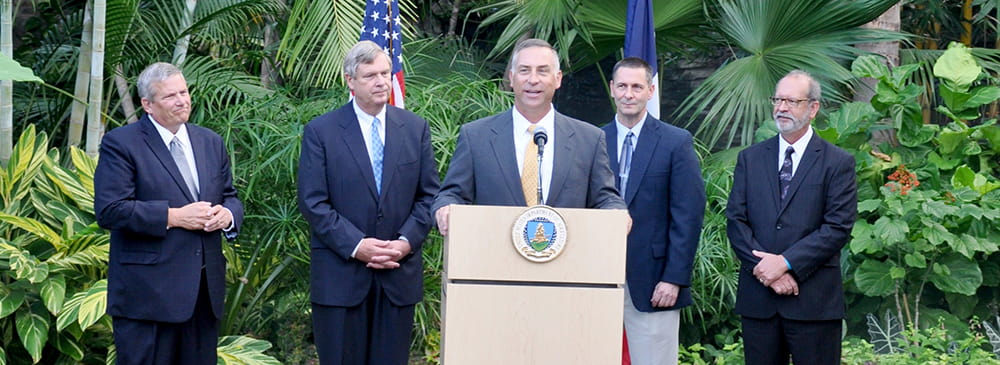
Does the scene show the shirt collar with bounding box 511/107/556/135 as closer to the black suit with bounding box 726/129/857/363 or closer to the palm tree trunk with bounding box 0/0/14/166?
the black suit with bounding box 726/129/857/363

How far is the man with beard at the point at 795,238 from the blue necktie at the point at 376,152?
4.46ft

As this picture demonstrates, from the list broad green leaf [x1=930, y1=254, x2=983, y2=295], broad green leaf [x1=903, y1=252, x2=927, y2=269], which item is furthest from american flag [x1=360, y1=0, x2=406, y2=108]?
broad green leaf [x1=930, y1=254, x2=983, y2=295]

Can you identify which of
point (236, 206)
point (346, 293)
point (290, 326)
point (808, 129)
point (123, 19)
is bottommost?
point (290, 326)

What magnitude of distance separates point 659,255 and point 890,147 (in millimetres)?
2749

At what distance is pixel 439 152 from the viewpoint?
5492mm

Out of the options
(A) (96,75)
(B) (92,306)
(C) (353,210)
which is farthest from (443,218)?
(A) (96,75)

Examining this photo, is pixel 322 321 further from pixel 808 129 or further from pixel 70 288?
pixel 808 129

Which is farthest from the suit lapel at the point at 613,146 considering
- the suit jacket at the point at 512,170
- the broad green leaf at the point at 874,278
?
the broad green leaf at the point at 874,278

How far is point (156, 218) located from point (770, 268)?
2208mm

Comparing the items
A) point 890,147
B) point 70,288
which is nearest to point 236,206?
point 70,288

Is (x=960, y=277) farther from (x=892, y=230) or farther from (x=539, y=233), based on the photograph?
(x=539, y=233)

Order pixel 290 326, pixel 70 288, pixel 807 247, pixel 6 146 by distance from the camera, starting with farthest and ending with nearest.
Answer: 1. pixel 290 326
2. pixel 6 146
3. pixel 70 288
4. pixel 807 247

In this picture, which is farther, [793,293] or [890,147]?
[890,147]

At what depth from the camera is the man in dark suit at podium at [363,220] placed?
388cm
